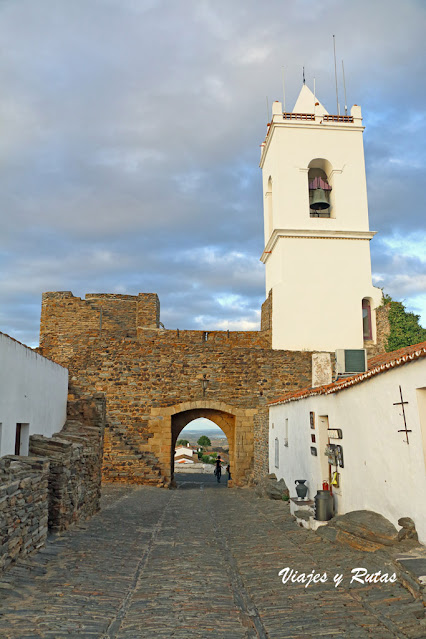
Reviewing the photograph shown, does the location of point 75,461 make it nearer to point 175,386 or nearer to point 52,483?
point 52,483

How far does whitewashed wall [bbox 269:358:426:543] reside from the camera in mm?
6242

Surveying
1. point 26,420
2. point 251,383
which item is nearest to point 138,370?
point 251,383

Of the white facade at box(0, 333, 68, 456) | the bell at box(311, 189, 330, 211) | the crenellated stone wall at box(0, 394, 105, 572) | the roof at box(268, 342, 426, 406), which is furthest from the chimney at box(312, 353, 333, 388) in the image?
the bell at box(311, 189, 330, 211)

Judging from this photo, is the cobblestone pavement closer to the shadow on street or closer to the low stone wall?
the low stone wall

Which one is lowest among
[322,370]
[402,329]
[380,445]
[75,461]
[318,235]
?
[75,461]

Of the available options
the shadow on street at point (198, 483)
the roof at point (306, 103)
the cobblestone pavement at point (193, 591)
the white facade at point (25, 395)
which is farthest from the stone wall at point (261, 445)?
the roof at point (306, 103)

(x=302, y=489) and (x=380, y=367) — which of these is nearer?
(x=380, y=367)

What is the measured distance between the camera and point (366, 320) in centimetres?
2434

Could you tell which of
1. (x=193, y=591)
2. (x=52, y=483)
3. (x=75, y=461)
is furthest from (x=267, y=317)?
(x=193, y=591)

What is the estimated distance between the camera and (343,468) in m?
8.95

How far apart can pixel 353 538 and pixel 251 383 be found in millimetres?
13210

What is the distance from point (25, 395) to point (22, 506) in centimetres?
246

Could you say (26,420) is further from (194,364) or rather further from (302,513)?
(194,364)

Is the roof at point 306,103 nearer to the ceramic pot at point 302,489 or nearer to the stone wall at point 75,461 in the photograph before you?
the stone wall at point 75,461
